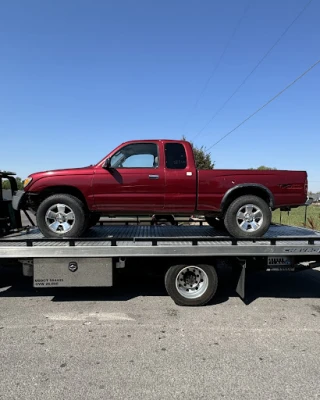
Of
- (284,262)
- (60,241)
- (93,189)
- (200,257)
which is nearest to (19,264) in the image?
(60,241)

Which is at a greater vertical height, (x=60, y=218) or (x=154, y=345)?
(x=60, y=218)

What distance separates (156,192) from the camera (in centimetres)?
516

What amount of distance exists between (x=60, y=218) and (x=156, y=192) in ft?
5.23

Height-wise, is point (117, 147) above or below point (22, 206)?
above

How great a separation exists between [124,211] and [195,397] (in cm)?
308

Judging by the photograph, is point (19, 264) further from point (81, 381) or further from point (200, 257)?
point (200, 257)

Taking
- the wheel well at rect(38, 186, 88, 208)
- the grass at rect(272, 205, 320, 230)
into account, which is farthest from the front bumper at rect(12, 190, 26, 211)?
the grass at rect(272, 205, 320, 230)

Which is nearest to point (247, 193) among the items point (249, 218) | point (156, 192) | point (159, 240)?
point (249, 218)

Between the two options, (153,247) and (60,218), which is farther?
(60,218)

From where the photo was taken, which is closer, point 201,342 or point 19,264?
point 201,342

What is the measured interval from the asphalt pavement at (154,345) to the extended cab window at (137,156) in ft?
7.14

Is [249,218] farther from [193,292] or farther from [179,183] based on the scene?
[193,292]

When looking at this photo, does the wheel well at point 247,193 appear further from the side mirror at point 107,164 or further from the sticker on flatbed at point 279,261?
the side mirror at point 107,164

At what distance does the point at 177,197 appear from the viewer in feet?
17.0
